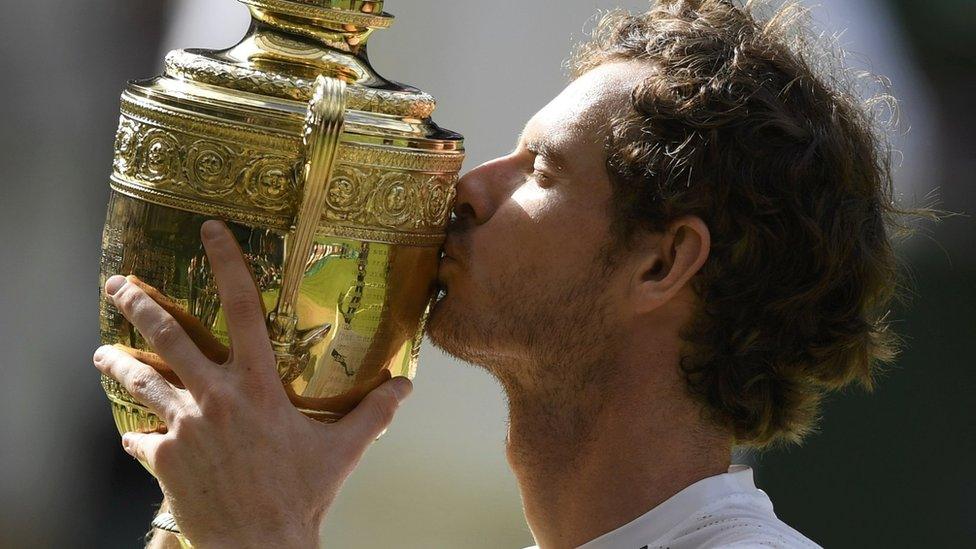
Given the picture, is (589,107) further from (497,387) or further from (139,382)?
(497,387)

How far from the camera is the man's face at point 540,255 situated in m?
2.07

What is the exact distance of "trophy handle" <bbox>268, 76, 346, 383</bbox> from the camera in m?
1.69

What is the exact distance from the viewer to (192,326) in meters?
1.83

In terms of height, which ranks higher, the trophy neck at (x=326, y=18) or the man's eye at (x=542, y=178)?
the trophy neck at (x=326, y=18)

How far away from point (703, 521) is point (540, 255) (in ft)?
1.71

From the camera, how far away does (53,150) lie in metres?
5.73

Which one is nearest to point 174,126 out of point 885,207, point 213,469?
point 213,469

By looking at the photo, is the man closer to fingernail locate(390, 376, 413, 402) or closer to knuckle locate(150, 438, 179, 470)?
fingernail locate(390, 376, 413, 402)

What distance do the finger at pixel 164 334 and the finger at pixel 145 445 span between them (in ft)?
0.39

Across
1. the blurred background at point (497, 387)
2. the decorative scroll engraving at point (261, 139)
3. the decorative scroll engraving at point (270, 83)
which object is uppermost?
the decorative scroll engraving at point (270, 83)

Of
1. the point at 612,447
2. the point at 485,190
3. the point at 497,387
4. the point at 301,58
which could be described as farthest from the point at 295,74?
the point at 497,387

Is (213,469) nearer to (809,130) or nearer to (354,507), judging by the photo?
(809,130)

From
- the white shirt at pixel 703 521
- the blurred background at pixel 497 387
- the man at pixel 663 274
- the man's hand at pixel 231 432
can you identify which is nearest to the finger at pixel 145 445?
the man's hand at pixel 231 432

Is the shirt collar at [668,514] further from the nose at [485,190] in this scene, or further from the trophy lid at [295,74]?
the trophy lid at [295,74]
